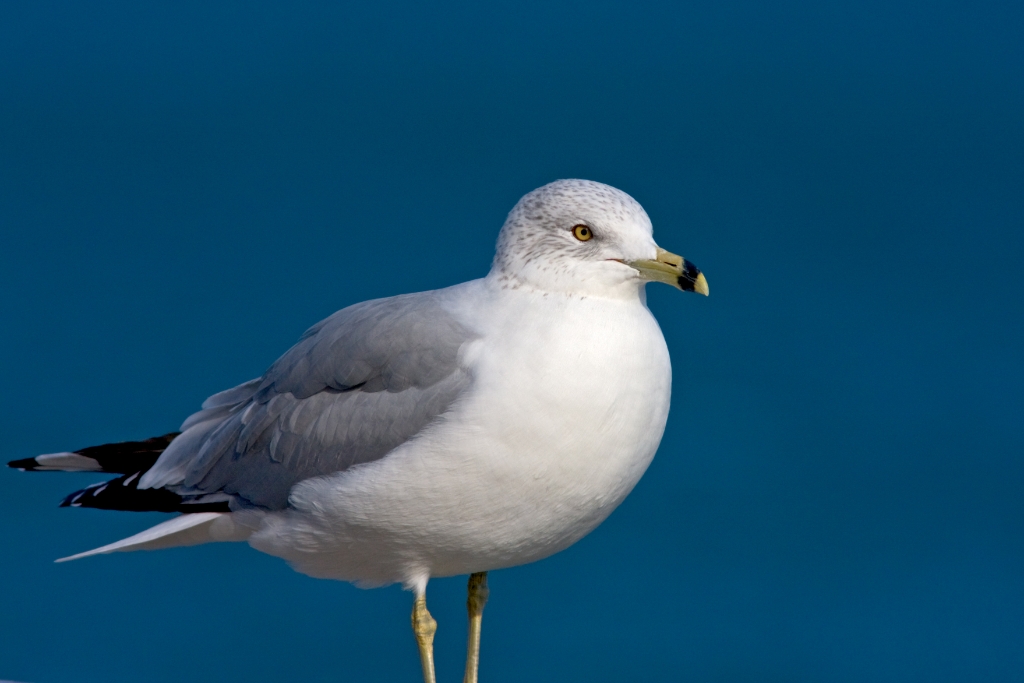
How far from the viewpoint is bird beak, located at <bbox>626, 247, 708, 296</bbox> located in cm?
368

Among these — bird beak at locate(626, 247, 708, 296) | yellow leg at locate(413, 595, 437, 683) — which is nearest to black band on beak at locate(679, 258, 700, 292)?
bird beak at locate(626, 247, 708, 296)

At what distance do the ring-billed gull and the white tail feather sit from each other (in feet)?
0.04

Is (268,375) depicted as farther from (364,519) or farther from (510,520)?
(510,520)

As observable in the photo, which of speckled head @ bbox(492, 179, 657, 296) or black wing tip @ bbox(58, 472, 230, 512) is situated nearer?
speckled head @ bbox(492, 179, 657, 296)

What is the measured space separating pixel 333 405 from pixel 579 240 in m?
0.91

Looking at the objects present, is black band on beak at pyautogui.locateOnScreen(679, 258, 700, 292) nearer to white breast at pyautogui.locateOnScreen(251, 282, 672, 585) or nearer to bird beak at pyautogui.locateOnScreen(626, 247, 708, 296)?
bird beak at pyautogui.locateOnScreen(626, 247, 708, 296)

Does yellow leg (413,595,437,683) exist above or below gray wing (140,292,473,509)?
below

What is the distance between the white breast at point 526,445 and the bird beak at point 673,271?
13cm

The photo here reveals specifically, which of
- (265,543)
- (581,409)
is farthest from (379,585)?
(581,409)

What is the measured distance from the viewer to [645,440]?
3.79 meters

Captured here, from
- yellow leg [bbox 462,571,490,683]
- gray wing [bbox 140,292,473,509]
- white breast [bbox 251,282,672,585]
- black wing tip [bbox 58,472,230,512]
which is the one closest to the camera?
white breast [bbox 251,282,672,585]

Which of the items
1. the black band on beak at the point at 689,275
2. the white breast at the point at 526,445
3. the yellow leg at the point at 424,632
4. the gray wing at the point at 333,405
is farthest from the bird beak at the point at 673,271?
the yellow leg at the point at 424,632

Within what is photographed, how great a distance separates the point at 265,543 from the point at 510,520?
839 millimetres

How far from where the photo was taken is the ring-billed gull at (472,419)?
12.1 feet
